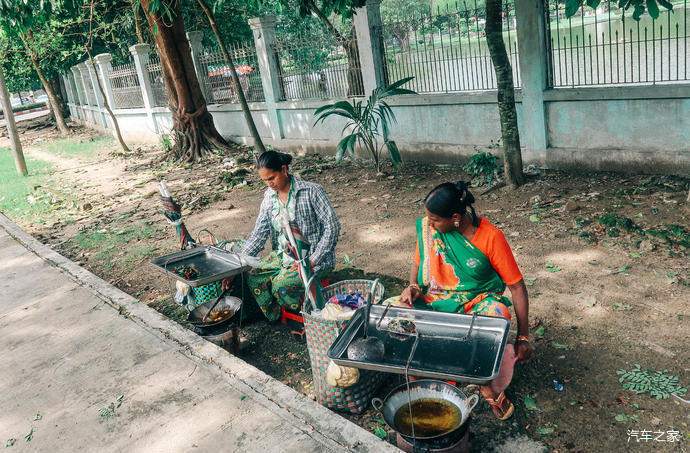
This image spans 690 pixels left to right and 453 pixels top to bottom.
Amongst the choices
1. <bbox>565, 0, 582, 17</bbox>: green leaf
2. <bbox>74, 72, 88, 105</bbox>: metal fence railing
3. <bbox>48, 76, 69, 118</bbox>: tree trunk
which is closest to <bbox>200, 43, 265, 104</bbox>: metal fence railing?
<bbox>565, 0, 582, 17</bbox>: green leaf

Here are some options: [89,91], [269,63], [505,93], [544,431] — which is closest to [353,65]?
[269,63]

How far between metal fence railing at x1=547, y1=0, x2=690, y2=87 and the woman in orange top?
15.5 ft

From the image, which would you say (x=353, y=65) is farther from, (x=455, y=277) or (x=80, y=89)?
(x=80, y=89)

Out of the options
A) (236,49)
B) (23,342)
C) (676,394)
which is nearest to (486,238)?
(676,394)

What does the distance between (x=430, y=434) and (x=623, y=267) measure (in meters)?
2.82

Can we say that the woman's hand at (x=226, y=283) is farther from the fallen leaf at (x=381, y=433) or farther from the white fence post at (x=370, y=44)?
the white fence post at (x=370, y=44)

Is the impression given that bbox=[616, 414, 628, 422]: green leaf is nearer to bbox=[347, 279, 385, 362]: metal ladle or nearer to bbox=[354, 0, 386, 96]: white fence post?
bbox=[347, 279, 385, 362]: metal ladle

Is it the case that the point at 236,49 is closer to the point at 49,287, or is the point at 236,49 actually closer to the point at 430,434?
the point at 49,287

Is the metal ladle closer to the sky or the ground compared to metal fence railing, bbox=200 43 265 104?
closer to the ground

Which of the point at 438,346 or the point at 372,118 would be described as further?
the point at 372,118

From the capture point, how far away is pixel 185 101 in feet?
42.4

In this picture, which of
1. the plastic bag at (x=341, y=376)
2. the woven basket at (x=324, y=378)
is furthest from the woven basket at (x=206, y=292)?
the plastic bag at (x=341, y=376)

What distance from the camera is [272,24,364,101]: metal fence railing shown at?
32.3 feet

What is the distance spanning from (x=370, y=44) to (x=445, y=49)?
129 centimetres
